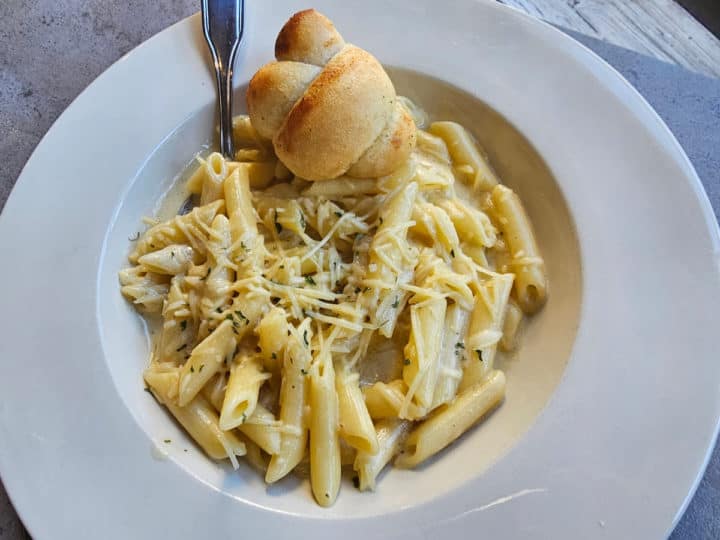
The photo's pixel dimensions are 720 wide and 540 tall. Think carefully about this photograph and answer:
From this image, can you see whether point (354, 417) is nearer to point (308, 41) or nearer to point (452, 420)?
point (452, 420)

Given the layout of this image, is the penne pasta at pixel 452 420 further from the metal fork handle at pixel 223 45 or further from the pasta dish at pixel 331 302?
the metal fork handle at pixel 223 45

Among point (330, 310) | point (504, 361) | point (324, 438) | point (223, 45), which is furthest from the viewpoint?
point (223, 45)

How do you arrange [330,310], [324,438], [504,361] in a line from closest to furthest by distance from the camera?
[324,438]
[330,310]
[504,361]

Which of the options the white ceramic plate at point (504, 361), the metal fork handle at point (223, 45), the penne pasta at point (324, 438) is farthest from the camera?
the metal fork handle at point (223, 45)

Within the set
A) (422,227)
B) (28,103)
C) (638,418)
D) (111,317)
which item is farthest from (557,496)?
(28,103)

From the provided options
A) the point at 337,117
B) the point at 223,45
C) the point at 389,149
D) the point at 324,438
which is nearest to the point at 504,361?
the point at 324,438

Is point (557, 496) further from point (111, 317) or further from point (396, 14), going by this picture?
point (396, 14)

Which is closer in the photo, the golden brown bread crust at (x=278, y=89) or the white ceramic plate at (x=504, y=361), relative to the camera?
the white ceramic plate at (x=504, y=361)

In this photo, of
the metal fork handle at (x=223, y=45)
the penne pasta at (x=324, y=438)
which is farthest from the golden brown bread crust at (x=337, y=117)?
the penne pasta at (x=324, y=438)

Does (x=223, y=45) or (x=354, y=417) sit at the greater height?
(x=223, y=45)
